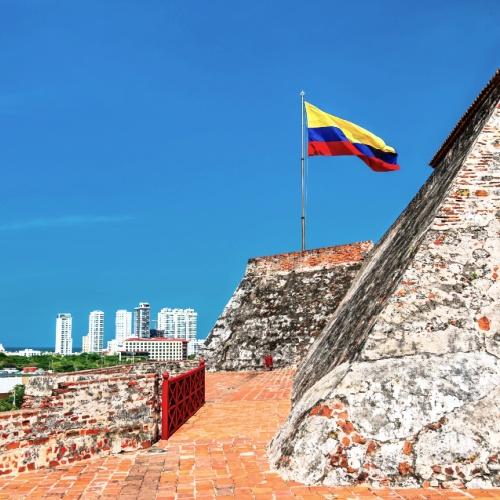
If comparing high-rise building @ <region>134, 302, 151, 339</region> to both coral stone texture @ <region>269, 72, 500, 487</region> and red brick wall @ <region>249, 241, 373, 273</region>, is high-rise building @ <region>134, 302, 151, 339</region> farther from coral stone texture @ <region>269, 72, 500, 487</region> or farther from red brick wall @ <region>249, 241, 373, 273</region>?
coral stone texture @ <region>269, 72, 500, 487</region>

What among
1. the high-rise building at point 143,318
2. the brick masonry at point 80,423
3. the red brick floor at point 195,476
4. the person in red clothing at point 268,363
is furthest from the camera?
the high-rise building at point 143,318

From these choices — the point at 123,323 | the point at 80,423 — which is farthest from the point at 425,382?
the point at 123,323

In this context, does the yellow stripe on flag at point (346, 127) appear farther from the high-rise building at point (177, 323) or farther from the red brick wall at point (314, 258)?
the high-rise building at point (177, 323)

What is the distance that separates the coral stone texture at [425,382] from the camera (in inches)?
181

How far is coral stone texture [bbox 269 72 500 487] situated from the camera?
15.0 ft

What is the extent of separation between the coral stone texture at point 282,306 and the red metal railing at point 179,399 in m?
7.20

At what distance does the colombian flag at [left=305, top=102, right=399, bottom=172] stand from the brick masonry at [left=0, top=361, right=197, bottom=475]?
1097cm

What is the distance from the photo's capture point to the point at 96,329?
17725 cm

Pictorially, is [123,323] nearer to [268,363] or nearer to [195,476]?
[268,363]


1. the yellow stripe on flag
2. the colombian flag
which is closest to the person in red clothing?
the colombian flag

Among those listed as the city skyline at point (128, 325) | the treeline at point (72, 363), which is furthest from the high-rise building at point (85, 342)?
the treeline at point (72, 363)

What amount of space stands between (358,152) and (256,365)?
300 inches

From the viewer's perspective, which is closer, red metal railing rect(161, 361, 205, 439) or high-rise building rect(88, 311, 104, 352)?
red metal railing rect(161, 361, 205, 439)

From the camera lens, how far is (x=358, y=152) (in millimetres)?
15938
